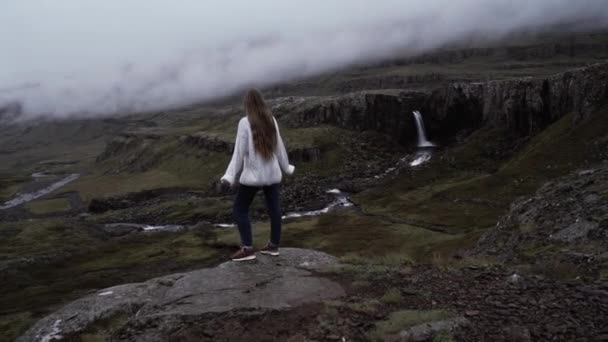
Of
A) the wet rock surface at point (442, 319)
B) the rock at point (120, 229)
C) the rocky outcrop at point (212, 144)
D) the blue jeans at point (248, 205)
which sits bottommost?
the rock at point (120, 229)

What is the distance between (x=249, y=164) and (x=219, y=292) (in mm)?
3821

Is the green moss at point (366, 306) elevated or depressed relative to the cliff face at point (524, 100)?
elevated

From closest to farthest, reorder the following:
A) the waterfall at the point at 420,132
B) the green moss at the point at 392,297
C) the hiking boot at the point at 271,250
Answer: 1. the green moss at the point at 392,297
2. the hiking boot at the point at 271,250
3. the waterfall at the point at 420,132

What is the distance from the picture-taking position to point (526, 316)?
419 inches

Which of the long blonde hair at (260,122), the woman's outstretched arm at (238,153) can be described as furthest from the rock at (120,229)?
the long blonde hair at (260,122)

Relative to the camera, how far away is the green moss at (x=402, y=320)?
10.4m

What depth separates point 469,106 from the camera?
158 metres

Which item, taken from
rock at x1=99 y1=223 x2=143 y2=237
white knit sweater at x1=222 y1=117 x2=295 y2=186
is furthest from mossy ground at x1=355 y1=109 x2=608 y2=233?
white knit sweater at x1=222 y1=117 x2=295 y2=186

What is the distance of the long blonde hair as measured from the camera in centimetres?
1441

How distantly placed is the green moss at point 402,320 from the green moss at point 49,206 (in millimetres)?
160687

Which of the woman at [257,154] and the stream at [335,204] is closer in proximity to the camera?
the woman at [257,154]

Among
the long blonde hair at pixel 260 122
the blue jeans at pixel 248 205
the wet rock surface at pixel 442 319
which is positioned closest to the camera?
the wet rock surface at pixel 442 319

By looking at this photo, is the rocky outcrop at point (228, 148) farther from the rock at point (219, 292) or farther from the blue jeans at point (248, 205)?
the blue jeans at point (248, 205)

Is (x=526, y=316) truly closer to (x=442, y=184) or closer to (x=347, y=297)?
(x=347, y=297)
